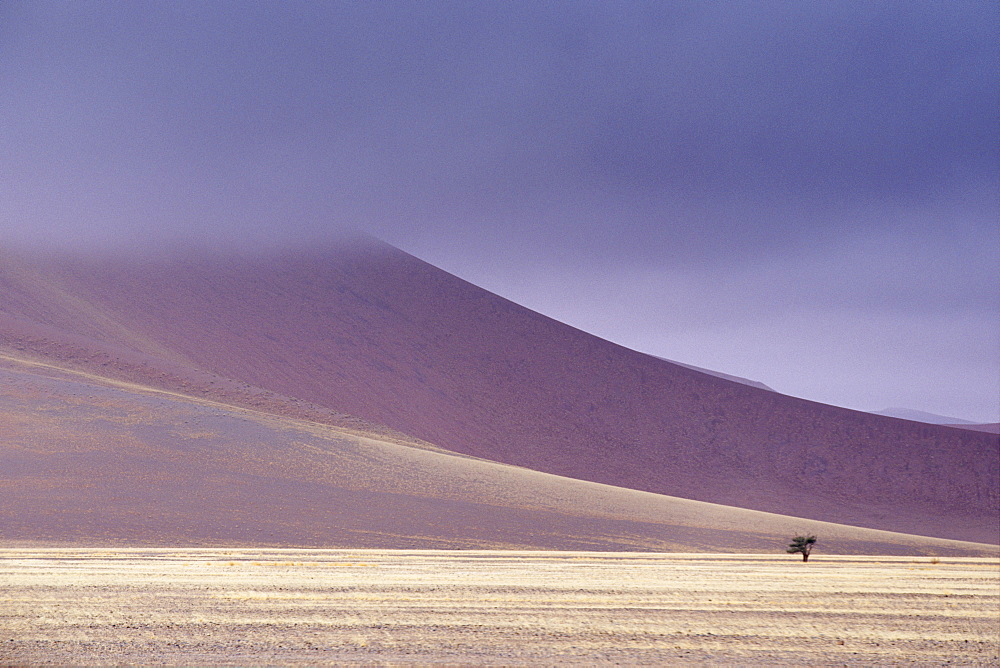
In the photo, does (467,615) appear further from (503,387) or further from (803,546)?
(503,387)

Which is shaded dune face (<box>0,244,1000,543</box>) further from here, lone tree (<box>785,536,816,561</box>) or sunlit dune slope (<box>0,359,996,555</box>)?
lone tree (<box>785,536,816,561</box>)

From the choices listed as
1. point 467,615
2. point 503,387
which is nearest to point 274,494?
point 467,615

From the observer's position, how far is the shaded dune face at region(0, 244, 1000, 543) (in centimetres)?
4644

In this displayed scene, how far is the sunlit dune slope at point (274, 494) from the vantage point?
20219mm

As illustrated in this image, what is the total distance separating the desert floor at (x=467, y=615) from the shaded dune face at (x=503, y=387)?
25692 mm

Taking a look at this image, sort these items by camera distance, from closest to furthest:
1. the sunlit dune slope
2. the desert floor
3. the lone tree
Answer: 1. the desert floor
2. the lone tree
3. the sunlit dune slope

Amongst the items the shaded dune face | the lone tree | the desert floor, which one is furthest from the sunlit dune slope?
the shaded dune face

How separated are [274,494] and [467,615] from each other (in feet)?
50.3

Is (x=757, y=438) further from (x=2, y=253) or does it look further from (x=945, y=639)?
(x=945, y=639)

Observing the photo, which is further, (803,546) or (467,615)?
(803,546)

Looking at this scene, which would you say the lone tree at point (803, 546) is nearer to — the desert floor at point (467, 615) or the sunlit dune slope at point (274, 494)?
the sunlit dune slope at point (274, 494)

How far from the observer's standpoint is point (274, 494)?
23.3 m

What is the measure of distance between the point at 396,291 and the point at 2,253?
1217 inches

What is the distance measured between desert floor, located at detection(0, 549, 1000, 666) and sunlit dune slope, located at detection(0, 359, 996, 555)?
613cm
